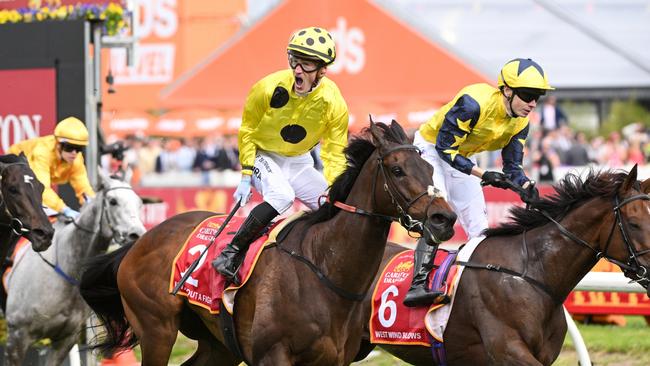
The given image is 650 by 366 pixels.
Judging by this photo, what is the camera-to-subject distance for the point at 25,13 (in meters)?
9.96

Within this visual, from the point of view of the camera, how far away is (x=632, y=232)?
630 centimetres

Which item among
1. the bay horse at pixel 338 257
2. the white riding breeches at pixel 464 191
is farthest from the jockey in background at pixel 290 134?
the white riding breeches at pixel 464 191

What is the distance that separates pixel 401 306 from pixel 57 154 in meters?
3.40

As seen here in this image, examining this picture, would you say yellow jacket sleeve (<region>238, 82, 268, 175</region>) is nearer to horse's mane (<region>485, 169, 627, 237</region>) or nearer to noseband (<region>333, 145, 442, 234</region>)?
noseband (<region>333, 145, 442, 234</region>)

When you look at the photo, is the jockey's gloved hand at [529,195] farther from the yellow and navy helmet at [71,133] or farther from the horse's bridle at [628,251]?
the yellow and navy helmet at [71,133]

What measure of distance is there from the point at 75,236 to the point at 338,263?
10.8 feet

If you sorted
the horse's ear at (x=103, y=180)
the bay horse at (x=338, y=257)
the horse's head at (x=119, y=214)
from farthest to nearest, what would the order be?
1. the horse's ear at (x=103, y=180)
2. the horse's head at (x=119, y=214)
3. the bay horse at (x=338, y=257)

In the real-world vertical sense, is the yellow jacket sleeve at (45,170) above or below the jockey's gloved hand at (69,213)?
above

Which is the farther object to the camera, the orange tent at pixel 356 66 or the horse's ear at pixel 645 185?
the orange tent at pixel 356 66

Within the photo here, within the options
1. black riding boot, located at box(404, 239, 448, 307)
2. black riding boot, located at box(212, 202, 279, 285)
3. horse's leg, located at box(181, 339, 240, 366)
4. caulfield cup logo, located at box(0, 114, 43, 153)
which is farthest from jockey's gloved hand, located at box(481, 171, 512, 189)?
caulfield cup logo, located at box(0, 114, 43, 153)

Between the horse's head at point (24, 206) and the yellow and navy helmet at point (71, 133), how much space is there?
1.50 m

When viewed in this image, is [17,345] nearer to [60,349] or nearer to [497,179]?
[60,349]

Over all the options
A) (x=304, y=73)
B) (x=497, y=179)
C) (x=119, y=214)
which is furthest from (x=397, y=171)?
(x=119, y=214)

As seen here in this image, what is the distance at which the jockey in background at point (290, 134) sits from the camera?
643cm
